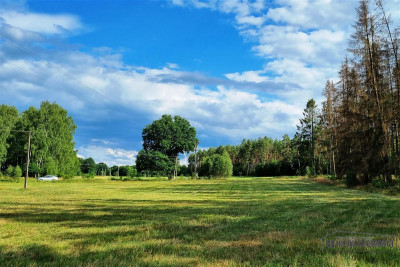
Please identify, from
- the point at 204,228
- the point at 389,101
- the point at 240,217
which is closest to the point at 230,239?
the point at 204,228

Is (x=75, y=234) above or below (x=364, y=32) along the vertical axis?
below

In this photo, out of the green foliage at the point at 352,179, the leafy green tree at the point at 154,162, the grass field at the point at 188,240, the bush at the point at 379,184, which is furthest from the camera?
the leafy green tree at the point at 154,162

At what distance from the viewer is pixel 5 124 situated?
66875 millimetres

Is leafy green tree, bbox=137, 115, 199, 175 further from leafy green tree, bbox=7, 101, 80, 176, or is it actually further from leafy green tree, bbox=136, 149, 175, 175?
leafy green tree, bbox=7, 101, 80, 176

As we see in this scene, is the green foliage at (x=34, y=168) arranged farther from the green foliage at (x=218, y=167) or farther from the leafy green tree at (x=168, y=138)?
the green foliage at (x=218, y=167)

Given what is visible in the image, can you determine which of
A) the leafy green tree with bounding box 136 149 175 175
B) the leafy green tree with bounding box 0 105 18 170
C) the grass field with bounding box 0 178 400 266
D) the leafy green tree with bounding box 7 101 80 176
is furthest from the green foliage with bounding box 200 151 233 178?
the grass field with bounding box 0 178 400 266

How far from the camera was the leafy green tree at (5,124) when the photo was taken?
6426 centimetres

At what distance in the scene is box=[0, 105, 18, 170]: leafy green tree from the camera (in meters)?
64.3

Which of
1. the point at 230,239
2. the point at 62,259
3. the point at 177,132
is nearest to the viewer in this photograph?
the point at 62,259

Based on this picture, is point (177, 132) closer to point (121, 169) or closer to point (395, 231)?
point (395, 231)

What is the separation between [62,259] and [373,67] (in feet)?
97.9

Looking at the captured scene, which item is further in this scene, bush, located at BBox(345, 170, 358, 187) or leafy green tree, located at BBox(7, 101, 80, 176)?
leafy green tree, located at BBox(7, 101, 80, 176)

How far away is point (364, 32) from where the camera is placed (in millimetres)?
27375

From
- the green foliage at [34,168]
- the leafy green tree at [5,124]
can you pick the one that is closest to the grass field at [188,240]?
the green foliage at [34,168]
